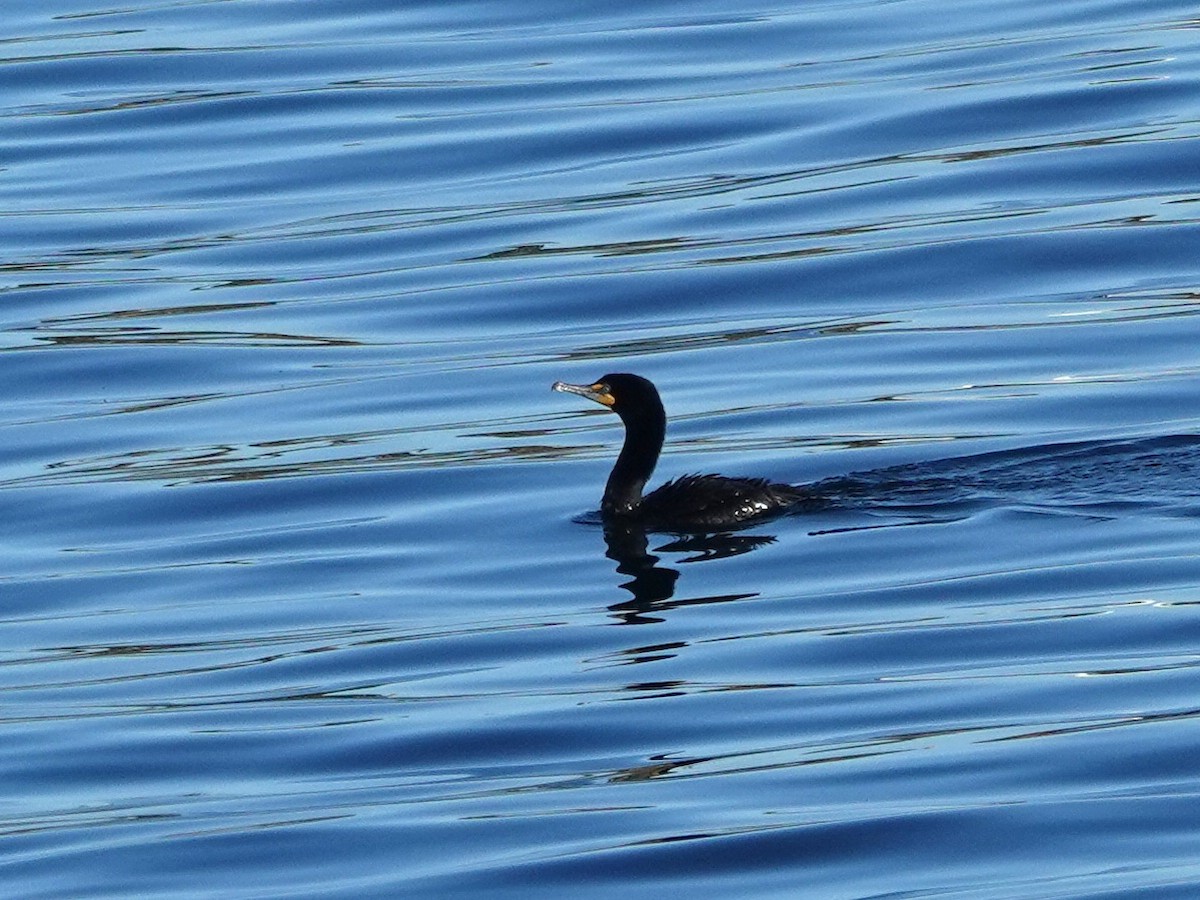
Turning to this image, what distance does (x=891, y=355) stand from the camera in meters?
15.8

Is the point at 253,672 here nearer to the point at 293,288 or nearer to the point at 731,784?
the point at 731,784

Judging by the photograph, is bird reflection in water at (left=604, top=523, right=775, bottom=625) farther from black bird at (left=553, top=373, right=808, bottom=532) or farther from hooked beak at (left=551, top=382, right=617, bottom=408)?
hooked beak at (left=551, top=382, right=617, bottom=408)

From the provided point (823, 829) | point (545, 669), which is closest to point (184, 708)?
point (545, 669)

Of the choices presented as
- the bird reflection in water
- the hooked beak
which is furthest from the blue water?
the hooked beak

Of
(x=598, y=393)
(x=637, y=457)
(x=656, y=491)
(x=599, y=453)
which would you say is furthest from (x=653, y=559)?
(x=599, y=453)

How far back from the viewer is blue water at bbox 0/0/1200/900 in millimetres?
8266

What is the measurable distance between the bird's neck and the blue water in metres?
0.24

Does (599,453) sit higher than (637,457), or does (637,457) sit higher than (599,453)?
(637,457)

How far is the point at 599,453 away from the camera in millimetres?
14758

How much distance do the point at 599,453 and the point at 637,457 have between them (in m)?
1.44

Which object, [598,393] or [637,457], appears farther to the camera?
[598,393]

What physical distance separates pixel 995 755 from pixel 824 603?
254 centimetres

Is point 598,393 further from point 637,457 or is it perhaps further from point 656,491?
point 656,491

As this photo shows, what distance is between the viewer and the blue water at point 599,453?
27.1ft
